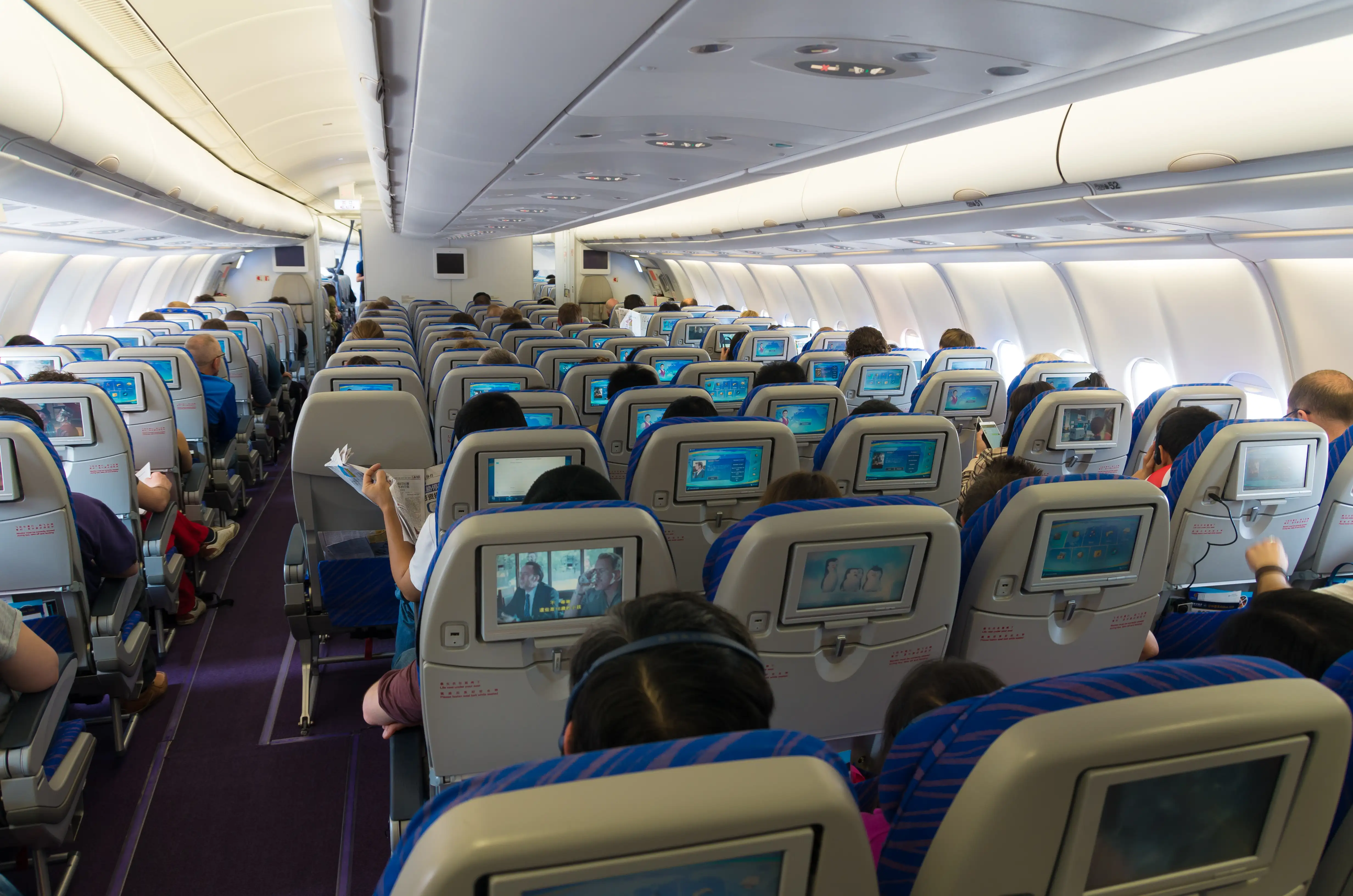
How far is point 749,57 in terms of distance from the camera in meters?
2.64

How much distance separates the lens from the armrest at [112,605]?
3.56m

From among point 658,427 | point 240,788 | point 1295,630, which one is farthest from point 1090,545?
point 240,788


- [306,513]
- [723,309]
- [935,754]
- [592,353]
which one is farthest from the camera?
[723,309]

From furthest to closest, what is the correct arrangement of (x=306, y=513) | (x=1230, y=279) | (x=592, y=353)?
(x=592, y=353), (x=1230, y=279), (x=306, y=513)

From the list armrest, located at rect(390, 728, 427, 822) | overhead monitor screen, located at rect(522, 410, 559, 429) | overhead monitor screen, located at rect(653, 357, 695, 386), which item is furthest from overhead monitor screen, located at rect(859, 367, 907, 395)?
armrest, located at rect(390, 728, 427, 822)

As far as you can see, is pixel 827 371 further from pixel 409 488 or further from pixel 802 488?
pixel 802 488

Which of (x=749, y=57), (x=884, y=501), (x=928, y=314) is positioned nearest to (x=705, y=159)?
(x=749, y=57)

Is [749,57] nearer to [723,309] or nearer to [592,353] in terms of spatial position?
[592,353]

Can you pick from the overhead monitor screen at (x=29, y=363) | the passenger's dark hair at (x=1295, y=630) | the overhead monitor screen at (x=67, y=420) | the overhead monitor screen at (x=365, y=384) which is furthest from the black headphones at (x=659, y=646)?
the overhead monitor screen at (x=29, y=363)

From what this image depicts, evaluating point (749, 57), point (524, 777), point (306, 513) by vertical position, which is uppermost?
point (749, 57)

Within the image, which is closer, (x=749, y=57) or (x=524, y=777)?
(x=524, y=777)

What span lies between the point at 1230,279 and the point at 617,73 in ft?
21.4

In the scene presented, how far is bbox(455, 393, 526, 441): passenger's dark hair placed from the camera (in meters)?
3.82

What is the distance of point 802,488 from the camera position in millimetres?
2859
